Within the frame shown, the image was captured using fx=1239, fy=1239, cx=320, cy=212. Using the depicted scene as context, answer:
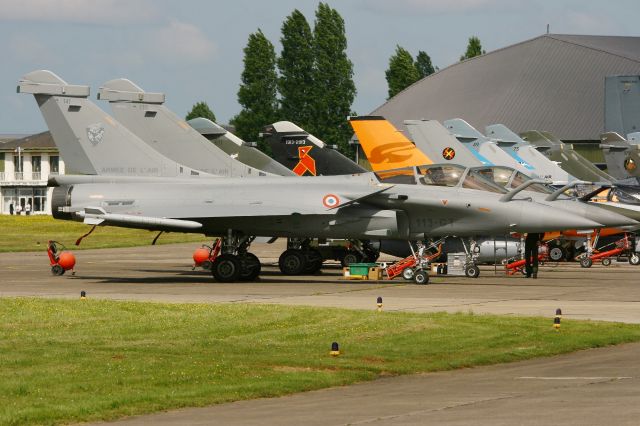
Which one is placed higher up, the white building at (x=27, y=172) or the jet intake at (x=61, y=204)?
the white building at (x=27, y=172)

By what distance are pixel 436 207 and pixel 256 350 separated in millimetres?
12809

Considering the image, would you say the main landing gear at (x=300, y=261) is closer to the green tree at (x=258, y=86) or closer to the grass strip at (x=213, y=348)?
the grass strip at (x=213, y=348)

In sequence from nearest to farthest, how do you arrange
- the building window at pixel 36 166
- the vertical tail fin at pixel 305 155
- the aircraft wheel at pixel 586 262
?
the aircraft wheel at pixel 586 262, the vertical tail fin at pixel 305 155, the building window at pixel 36 166

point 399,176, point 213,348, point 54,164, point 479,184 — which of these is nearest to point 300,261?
point 399,176

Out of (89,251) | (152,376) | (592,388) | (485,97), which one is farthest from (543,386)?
(485,97)

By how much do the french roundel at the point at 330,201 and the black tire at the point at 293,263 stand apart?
3.93m

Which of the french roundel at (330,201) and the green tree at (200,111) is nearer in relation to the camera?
the french roundel at (330,201)

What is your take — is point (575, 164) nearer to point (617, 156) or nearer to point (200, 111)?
point (617, 156)

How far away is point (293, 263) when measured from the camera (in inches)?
1260

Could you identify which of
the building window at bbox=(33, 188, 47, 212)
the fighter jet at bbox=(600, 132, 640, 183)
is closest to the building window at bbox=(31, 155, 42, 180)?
the building window at bbox=(33, 188, 47, 212)

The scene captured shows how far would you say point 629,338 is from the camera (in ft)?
55.2

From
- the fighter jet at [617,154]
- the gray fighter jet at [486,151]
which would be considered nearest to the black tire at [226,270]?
the gray fighter jet at [486,151]

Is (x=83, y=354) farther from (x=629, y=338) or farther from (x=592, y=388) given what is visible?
(x=629, y=338)

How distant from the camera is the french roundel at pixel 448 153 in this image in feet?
132
